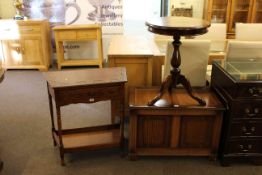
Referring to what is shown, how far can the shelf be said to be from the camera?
231 centimetres

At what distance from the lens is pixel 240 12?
4727 mm

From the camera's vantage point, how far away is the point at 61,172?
87.0 inches

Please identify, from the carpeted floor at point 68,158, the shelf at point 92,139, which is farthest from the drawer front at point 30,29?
the shelf at point 92,139

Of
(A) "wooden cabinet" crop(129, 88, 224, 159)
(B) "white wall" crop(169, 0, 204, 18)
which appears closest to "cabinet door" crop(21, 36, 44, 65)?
(B) "white wall" crop(169, 0, 204, 18)

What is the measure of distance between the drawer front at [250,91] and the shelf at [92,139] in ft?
3.55

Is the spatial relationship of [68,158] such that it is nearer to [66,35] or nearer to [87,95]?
[87,95]

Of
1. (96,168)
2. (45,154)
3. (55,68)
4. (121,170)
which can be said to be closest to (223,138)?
(121,170)

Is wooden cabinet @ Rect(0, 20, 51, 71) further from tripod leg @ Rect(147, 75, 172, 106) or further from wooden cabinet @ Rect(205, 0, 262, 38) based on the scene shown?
tripod leg @ Rect(147, 75, 172, 106)

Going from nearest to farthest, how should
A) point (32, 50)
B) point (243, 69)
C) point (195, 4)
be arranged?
point (243, 69) → point (32, 50) → point (195, 4)

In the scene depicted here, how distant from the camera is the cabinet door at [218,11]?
4625mm

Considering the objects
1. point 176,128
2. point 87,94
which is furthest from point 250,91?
point 87,94

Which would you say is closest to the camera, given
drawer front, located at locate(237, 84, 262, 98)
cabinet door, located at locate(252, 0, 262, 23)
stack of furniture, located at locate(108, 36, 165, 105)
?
drawer front, located at locate(237, 84, 262, 98)

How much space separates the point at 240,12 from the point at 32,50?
362cm

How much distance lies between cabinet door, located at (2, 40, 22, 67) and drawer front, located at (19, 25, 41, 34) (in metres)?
0.21
